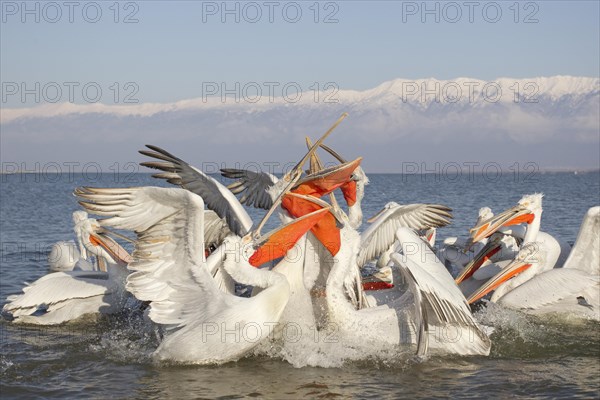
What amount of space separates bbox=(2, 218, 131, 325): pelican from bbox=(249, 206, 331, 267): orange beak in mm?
2071

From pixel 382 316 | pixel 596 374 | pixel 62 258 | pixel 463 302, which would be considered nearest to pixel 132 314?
pixel 62 258

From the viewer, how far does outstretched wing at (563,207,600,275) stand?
736 cm

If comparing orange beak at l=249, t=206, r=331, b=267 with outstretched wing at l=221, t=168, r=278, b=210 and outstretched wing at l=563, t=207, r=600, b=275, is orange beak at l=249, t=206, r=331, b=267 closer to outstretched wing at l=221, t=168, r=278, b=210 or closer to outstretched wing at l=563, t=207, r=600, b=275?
outstretched wing at l=221, t=168, r=278, b=210

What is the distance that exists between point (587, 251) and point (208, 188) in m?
3.43

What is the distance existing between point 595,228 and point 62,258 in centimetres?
530

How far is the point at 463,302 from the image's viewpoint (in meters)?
5.79

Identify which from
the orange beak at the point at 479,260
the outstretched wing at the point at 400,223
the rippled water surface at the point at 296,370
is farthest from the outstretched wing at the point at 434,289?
the orange beak at the point at 479,260

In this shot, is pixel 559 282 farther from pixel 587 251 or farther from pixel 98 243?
pixel 98 243

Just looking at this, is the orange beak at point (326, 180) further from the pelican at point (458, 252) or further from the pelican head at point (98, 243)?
the pelican at point (458, 252)

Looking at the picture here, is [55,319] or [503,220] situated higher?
[503,220]

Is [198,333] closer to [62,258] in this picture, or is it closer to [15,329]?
[15,329]

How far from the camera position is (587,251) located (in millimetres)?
7418

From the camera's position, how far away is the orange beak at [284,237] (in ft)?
18.7

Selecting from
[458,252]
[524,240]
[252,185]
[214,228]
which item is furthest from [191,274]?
[458,252]
